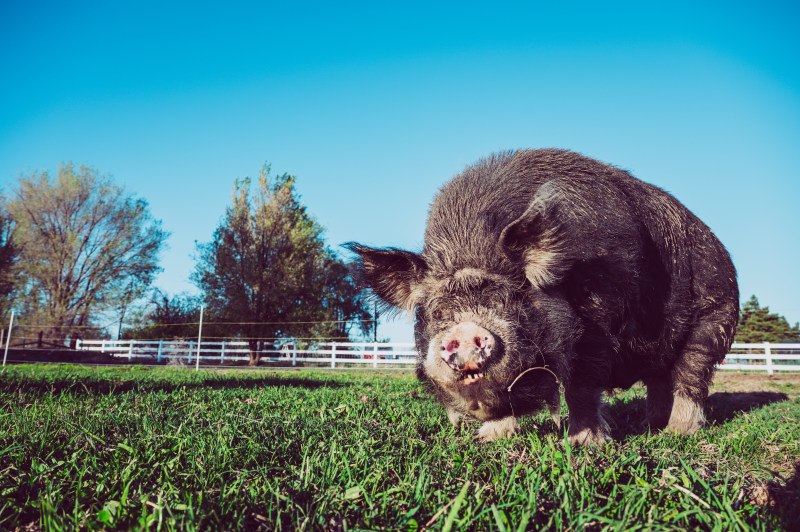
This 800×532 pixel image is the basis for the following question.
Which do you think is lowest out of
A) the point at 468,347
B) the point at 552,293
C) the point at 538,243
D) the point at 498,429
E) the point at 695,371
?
the point at 498,429

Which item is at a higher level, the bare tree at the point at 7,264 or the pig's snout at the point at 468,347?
the bare tree at the point at 7,264

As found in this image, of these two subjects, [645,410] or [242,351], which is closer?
[645,410]

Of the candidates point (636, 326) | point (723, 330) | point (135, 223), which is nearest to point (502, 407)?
point (636, 326)

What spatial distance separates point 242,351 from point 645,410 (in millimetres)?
18965

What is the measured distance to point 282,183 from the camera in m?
27.3

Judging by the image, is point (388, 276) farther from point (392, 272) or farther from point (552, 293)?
point (552, 293)

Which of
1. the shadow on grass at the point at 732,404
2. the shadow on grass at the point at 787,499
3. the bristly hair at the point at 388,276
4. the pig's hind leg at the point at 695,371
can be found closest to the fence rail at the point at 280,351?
the shadow on grass at the point at 732,404

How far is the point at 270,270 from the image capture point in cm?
2502

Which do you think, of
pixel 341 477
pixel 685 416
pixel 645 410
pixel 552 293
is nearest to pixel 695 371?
pixel 685 416

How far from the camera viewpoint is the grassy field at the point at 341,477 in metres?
1.48

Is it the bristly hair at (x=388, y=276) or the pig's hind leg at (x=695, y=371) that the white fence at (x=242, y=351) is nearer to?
the pig's hind leg at (x=695, y=371)

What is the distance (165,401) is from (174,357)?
17.9 metres

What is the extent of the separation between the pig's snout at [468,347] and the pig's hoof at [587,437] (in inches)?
49.1

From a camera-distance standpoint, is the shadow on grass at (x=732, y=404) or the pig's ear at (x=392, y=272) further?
the shadow on grass at (x=732, y=404)
